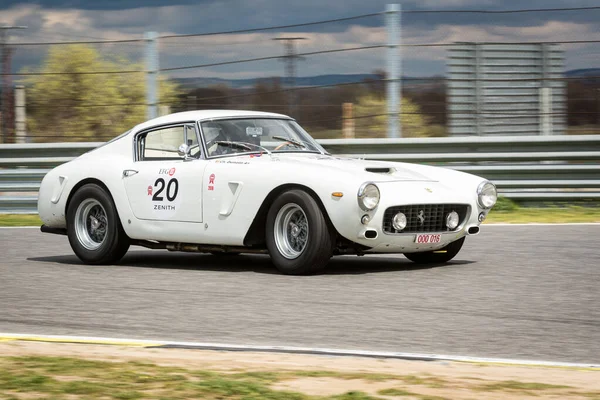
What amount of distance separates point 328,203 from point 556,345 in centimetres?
269

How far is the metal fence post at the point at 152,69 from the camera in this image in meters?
14.3

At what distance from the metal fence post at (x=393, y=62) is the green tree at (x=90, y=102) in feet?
10.0

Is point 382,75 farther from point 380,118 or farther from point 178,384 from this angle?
point 178,384

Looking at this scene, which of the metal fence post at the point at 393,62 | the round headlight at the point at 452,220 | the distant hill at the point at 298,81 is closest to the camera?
the round headlight at the point at 452,220

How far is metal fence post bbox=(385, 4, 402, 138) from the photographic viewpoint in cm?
1313

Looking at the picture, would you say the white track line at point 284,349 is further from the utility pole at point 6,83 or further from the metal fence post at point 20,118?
the metal fence post at point 20,118

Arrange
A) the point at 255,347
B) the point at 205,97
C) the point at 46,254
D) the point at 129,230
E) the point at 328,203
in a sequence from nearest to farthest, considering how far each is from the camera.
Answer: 1. the point at 255,347
2. the point at 328,203
3. the point at 129,230
4. the point at 46,254
5. the point at 205,97

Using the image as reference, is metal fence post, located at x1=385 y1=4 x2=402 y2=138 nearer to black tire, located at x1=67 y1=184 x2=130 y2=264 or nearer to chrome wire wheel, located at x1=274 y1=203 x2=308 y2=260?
black tire, located at x1=67 y1=184 x2=130 y2=264

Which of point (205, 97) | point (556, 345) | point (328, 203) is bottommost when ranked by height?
point (556, 345)

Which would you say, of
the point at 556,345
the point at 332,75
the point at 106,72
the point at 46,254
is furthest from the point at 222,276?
the point at 106,72

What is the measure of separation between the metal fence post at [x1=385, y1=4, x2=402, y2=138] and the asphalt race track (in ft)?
12.3

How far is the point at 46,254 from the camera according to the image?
10.1 metres

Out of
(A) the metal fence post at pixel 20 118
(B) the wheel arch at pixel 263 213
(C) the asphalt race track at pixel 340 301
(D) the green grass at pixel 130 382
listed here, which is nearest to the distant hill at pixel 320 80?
(A) the metal fence post at pixel 20 118

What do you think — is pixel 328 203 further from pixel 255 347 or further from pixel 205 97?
pixel 205 97
